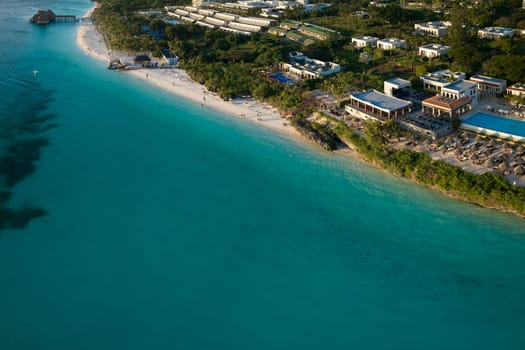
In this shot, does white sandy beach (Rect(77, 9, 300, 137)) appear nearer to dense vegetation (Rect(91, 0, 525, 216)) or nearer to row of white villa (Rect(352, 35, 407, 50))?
dense vegetation (Rect(91, 0, 525, 216))

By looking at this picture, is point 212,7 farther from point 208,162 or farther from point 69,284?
point 69,284

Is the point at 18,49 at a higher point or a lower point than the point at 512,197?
higher

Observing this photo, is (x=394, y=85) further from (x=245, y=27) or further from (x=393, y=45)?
(x=245, y=27)

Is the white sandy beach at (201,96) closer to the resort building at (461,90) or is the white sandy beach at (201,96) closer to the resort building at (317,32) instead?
the resort building at (461,90)

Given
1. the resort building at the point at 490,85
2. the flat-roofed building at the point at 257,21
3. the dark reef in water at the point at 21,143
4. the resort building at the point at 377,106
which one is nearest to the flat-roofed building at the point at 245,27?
the flat-roofed building at the point at 257,21

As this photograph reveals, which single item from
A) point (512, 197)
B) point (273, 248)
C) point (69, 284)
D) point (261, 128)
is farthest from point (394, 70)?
point (69, 284)
